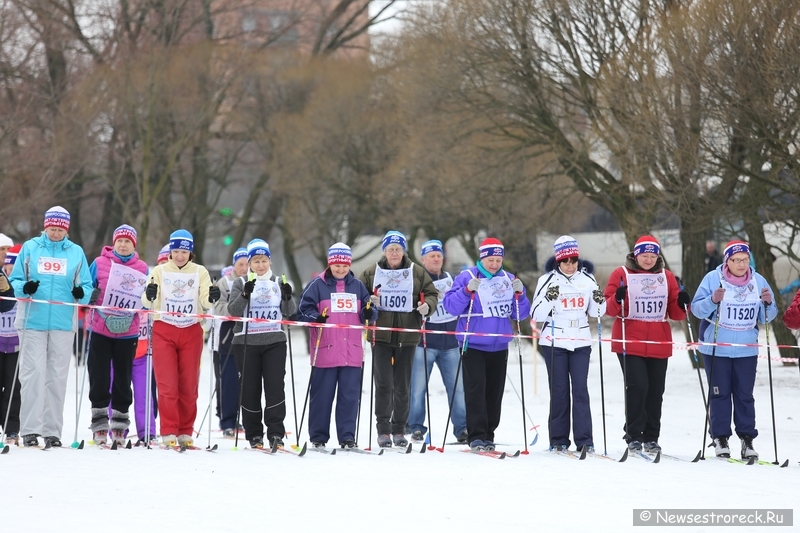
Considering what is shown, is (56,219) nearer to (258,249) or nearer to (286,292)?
(258,249)

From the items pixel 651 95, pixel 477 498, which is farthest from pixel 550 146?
pixel 477 498

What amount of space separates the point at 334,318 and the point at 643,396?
274 cm

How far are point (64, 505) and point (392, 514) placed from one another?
1976 mm

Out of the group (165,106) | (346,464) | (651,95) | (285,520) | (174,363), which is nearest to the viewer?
(285,520)

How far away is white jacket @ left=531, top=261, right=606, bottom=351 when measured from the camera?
10.2 metres

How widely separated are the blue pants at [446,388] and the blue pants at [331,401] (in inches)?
62.5

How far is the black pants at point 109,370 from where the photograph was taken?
1022 centimetres

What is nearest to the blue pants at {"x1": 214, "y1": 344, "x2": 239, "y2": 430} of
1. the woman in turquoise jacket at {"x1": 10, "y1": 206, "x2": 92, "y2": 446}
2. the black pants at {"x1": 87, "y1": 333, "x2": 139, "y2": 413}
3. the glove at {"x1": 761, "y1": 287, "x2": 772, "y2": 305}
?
the black pants at {"x1": 87, "y1": 333, "x2": 139, "y2": 413}

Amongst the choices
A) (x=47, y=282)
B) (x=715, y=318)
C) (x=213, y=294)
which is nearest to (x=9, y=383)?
(x=47, y=282)

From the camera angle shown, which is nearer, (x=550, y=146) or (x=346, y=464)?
(x=346, y=464)

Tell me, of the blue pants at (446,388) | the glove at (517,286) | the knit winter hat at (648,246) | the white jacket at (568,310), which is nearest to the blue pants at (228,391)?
the blue pants at (446,388)

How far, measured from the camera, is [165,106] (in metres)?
30.2

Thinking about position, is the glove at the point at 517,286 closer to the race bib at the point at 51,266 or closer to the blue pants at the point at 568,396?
the blue pants at the point at 568,396

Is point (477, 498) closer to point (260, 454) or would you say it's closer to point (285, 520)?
point (285, 520)
